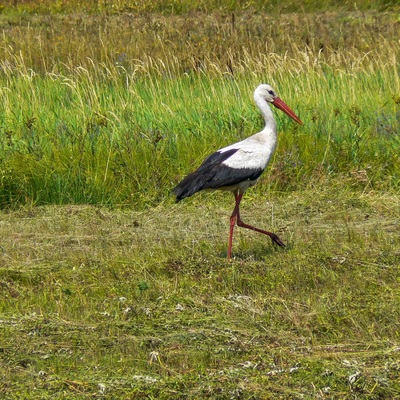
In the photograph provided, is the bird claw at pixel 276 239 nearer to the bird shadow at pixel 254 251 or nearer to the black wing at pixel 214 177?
the bird shadow at pixel 254 251

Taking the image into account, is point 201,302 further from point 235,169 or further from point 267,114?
point 267,114

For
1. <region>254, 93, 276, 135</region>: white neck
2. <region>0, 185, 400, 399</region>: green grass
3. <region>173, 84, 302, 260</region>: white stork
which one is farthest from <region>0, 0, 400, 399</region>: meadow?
<region>254, 93, 276, 135</region>: white neck

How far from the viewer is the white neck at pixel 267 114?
22.5ft

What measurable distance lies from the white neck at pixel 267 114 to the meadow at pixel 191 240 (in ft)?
2.60

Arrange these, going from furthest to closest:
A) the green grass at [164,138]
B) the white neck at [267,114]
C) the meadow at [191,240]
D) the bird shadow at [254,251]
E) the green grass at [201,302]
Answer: the green grass at [164,138], the white neck at [267,114], the bird shadow at [254,251], the meadow at [191,240], the green grass at [201,302]

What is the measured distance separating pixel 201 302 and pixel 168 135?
3.48 metres

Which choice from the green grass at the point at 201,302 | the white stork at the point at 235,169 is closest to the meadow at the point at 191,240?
the green grass at the point at 201,302

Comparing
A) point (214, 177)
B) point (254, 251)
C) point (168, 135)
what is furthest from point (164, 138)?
point (254, 251)

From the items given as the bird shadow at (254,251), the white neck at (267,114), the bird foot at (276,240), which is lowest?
the bird shadow at (254,251)

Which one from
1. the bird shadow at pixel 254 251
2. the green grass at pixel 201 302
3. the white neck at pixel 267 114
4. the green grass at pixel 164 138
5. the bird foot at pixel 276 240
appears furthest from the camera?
the green grass at pixel 164 138

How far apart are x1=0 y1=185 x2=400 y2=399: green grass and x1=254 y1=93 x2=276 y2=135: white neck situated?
2.61 feet

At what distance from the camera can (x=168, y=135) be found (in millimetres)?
8484

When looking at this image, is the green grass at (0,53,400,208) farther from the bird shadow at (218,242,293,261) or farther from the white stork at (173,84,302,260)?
the bird shadow at (218,242,293,261)

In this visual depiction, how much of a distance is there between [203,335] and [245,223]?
279 centimetres
